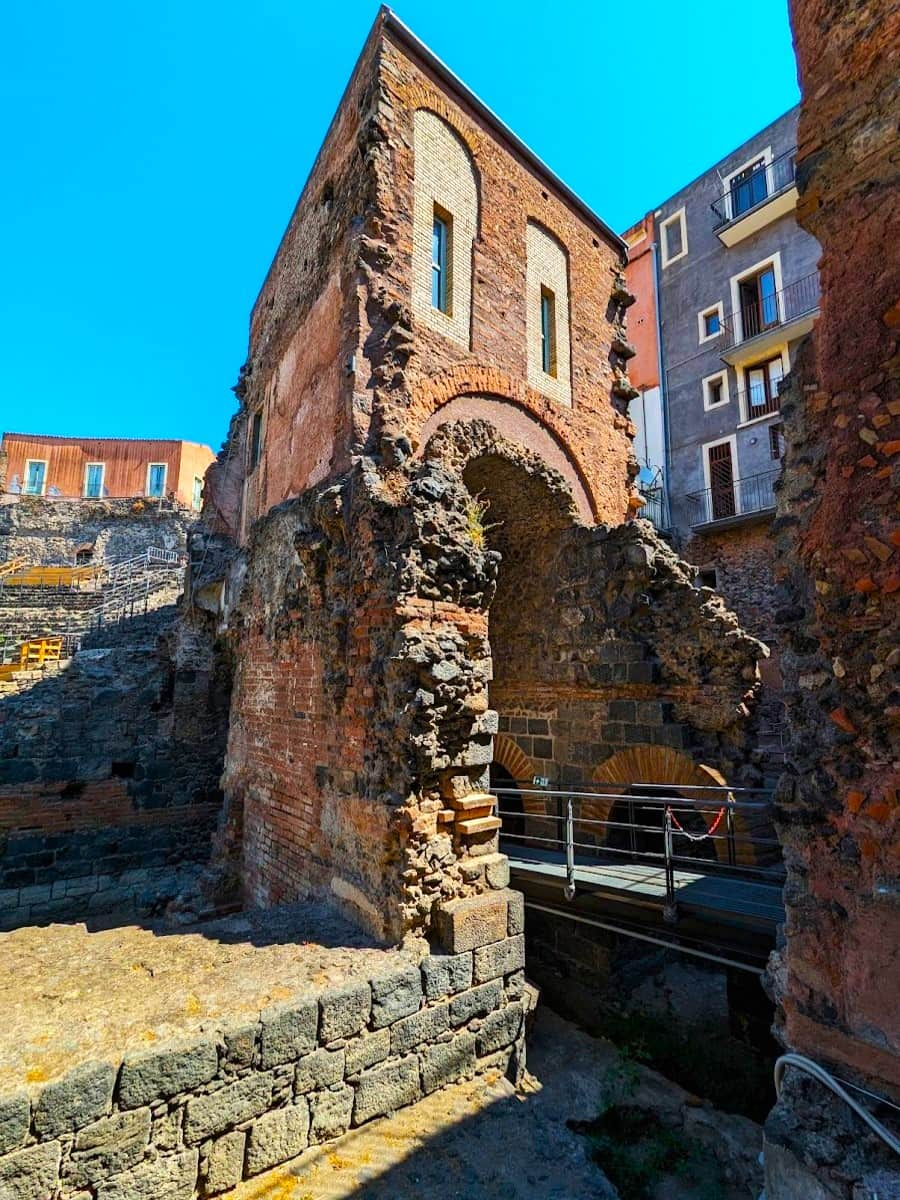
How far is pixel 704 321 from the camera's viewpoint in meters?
19.5

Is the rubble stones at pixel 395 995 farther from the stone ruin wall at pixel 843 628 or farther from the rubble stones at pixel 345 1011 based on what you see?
the stone ruin wall at pixel 843 628

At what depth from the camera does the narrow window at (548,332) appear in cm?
909

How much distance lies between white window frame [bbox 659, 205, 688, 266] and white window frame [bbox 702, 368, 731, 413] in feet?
14.9

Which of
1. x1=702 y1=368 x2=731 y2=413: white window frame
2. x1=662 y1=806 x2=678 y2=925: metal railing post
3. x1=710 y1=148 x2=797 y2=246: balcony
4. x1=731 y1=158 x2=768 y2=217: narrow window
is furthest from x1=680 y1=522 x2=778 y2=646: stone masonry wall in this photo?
x1=662 y1=806 x2=678 y2=925: metal railing post

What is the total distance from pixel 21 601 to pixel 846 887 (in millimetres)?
22740

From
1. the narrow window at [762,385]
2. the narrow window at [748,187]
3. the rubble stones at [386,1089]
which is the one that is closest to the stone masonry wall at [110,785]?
the rubble stones at [386,1089]

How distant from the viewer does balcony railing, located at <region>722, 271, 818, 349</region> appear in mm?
16797

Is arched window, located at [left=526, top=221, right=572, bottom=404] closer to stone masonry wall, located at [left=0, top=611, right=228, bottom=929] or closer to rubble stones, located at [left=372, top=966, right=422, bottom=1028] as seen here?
stone masonry wall, located at [left=0, top=611, right=228, bottom=929]

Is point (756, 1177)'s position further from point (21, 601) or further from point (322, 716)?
point (21, 601)

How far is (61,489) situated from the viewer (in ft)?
111

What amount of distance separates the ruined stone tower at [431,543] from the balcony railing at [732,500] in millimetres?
8782

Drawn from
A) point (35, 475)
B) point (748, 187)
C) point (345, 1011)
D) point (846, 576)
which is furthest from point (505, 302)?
point (35, 475)

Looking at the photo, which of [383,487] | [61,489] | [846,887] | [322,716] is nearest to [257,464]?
[383,487]

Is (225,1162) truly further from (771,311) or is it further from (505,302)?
(771,311)
